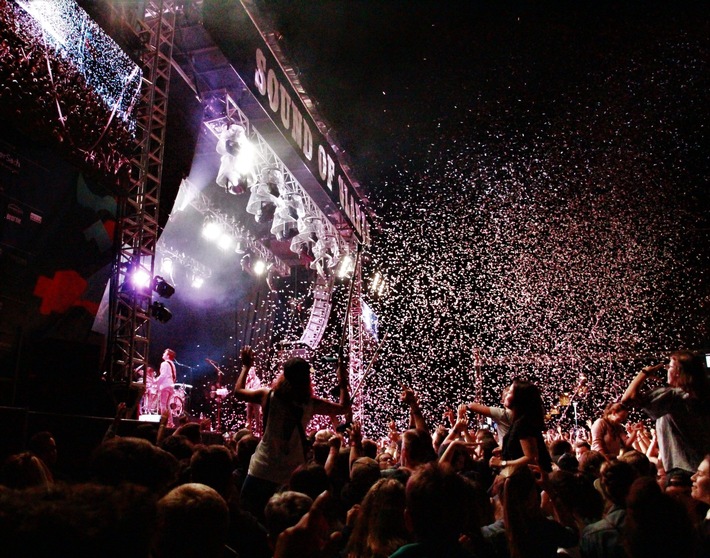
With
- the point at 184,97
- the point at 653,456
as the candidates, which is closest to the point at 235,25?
the point at 184,97

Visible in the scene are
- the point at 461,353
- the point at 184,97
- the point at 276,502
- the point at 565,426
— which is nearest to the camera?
the point at 276,502

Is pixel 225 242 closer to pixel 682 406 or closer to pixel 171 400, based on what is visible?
pixel 171 400

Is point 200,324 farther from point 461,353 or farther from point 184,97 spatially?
point 461,353

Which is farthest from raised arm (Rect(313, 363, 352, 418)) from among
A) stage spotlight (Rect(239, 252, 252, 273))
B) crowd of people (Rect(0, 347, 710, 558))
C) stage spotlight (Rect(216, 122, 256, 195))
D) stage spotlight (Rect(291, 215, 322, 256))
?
stage spotlight (Rect(239, 252, 252, 273))

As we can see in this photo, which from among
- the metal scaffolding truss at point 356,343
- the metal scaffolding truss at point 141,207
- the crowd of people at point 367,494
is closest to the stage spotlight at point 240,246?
the metal scaffolding truss at point 356,343

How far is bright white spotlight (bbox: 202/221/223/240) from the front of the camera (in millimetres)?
15250

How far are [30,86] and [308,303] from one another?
1248cm

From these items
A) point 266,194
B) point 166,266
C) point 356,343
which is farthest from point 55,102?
point 356,343

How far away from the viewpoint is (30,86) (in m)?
6.41

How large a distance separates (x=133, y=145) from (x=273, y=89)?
3142 mm

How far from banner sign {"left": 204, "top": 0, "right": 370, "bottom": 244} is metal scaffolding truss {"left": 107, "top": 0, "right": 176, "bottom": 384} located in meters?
0.78

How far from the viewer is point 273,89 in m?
10.2

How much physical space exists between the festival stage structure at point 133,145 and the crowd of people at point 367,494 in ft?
4.01

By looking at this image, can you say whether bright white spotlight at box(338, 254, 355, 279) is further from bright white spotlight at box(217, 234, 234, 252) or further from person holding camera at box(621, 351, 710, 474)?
person holding camera at box(621, 351, 710, 474)
